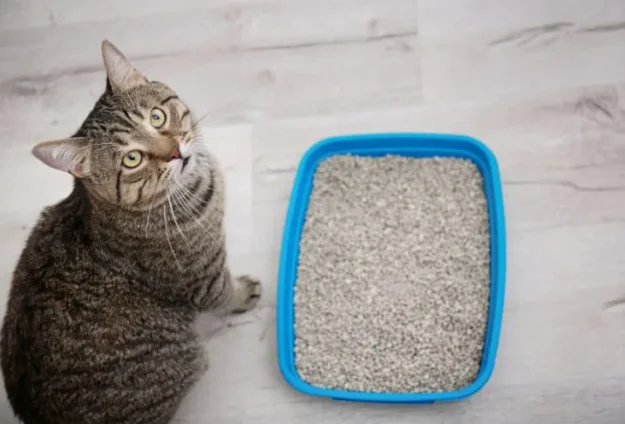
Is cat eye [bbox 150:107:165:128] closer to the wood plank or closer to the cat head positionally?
the cat head

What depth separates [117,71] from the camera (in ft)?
4.25

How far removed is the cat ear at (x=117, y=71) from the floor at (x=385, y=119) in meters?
0.56

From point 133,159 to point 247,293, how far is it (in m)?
0.57

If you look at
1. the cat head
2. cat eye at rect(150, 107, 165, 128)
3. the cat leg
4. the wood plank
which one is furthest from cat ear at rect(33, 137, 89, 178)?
the wood plank

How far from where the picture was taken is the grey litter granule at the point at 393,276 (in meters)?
1.56

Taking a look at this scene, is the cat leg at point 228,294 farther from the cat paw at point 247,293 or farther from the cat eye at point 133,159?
the cat eye at point 133,159

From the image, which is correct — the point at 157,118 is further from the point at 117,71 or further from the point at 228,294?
the point at 228,294

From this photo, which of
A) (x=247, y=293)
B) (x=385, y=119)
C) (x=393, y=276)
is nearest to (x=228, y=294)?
(x=247, y=293)

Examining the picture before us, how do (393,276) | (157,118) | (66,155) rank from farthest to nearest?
1. (393,276)
2. (157,118)
3. (66,155)

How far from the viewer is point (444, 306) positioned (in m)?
1.60

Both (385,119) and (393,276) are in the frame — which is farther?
(385,119)

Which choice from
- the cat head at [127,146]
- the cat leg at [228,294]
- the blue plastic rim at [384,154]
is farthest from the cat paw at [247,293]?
the cat head at [127,146]

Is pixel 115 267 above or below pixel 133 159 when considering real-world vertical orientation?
below

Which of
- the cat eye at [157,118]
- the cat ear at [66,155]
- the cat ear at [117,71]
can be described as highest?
the cat ear at [117,71]
